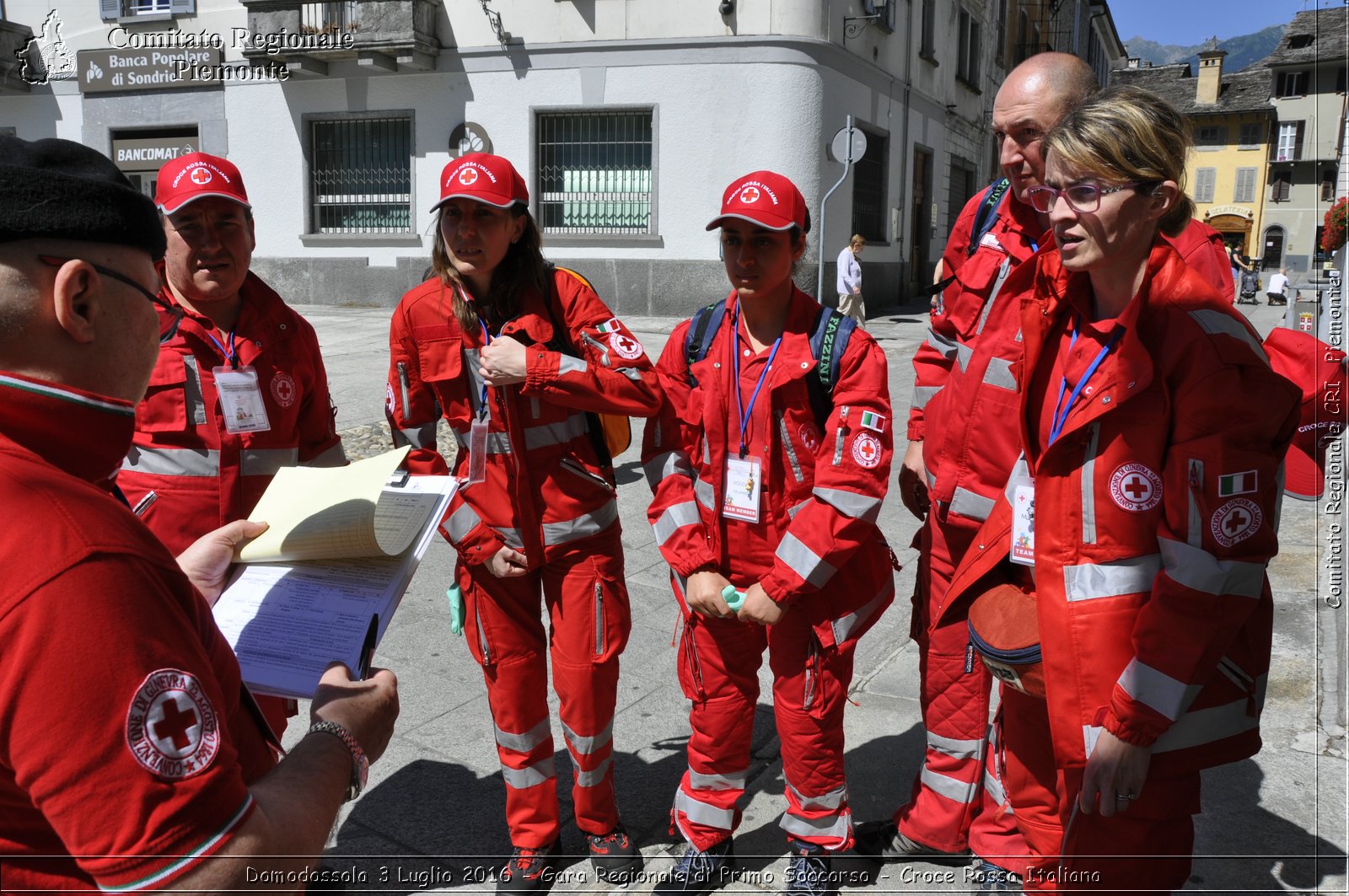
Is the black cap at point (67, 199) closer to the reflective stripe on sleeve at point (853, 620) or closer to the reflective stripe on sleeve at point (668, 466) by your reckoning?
the reflective stripe on sleeve at point (668, 466)

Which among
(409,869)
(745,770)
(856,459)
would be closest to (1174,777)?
(856,459)

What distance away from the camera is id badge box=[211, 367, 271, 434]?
289 cm

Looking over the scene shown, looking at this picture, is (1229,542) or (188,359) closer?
(1229,542)

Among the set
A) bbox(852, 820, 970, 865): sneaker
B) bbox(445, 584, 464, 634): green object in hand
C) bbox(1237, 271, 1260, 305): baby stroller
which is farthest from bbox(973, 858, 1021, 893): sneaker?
bbox(1237, 271, 1260, 305): baby stroller

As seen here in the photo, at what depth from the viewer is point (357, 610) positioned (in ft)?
5.52

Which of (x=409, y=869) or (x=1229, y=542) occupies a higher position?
(x=1229, y=542)

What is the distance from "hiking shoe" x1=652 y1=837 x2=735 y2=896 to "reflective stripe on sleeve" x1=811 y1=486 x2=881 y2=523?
1132 millimetres

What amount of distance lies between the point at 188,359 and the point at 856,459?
6.67ft

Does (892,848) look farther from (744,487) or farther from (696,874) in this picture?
(744,487)

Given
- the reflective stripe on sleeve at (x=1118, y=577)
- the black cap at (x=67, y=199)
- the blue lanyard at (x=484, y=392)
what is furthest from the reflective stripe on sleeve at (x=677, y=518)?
the black cap at (x=67, y=199)

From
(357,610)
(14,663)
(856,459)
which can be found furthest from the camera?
(856,459)

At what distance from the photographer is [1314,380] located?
2092mm

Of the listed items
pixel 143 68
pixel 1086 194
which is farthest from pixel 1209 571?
pixel 143 68

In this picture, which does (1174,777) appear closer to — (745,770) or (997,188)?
(745,770)
